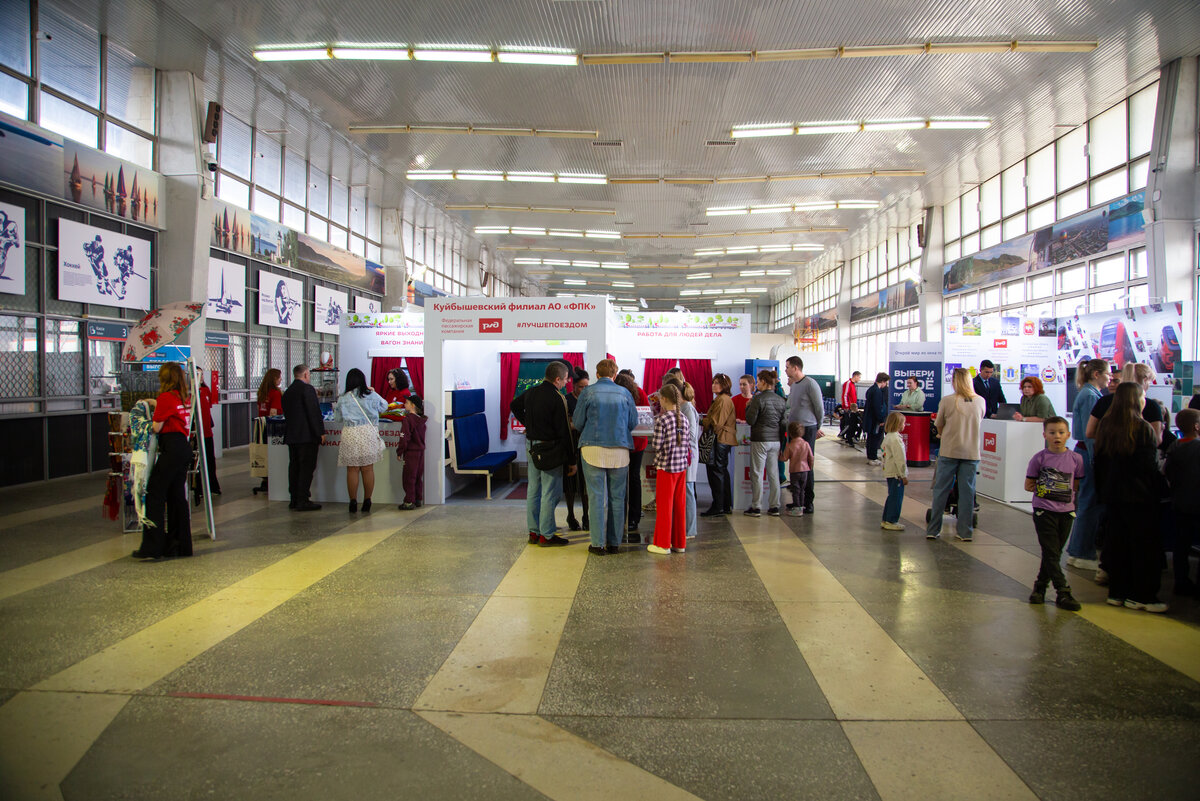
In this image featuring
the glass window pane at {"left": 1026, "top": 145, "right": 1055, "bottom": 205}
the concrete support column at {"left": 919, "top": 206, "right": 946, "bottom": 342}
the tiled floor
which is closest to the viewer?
the tiled floor

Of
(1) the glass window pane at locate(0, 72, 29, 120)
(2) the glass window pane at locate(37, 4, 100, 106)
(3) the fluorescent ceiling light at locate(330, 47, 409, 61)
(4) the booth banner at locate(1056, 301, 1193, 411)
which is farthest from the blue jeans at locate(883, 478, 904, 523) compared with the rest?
(2) the glass window pane at locate(37, 4, 100, 106)

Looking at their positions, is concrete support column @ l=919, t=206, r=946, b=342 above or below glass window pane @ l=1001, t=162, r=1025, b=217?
below

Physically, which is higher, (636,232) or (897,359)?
(636,232)

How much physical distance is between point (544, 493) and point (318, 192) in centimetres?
1278

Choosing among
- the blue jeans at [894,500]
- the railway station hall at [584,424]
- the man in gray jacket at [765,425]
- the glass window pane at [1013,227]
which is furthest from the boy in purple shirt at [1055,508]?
the glass window pane at [1013,227]

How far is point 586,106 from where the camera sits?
1088 centimetres

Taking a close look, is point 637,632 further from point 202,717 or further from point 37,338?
point 37,338

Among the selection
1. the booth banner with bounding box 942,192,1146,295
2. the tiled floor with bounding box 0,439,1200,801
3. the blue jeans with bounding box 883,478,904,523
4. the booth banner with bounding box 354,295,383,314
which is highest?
the booth banner with bounding box 942,192,1146,295

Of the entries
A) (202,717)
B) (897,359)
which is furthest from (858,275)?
(202,717)

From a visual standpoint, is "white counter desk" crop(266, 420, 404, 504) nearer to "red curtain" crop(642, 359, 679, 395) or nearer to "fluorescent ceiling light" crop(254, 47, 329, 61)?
"red curtain" crop(642, 359, 679, 395)

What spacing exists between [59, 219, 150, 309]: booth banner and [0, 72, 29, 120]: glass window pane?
4.51 feet

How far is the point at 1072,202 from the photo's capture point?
1215 cm

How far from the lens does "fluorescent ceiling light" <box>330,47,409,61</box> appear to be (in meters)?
8.97

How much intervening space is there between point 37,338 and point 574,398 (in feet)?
25.2
